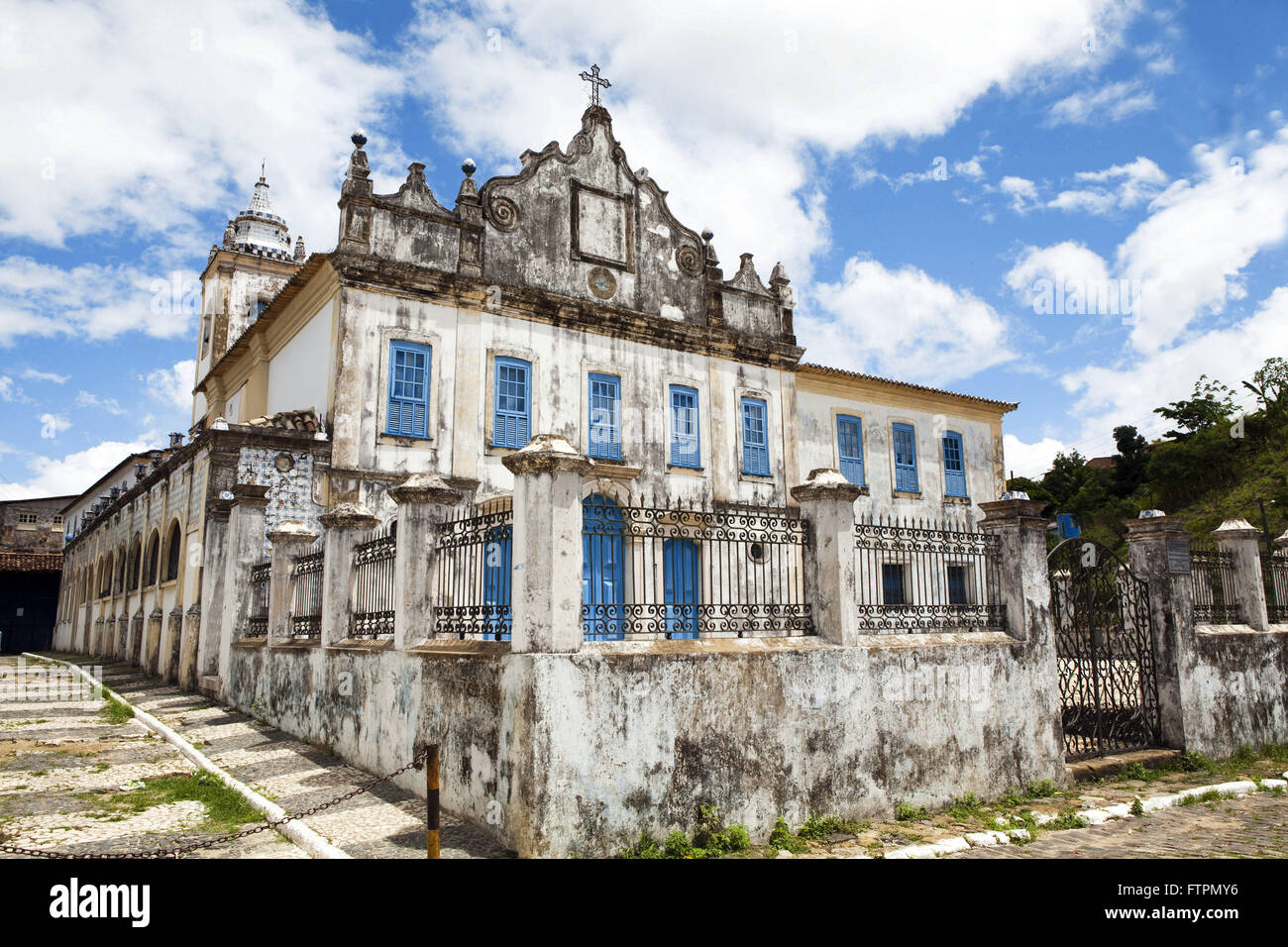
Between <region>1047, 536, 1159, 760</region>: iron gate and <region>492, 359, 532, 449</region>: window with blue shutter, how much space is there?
9177 millimetres

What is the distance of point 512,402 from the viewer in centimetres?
1567

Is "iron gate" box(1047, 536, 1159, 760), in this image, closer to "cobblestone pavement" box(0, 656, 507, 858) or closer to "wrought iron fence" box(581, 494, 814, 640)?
"wrought iron fence" box(581, 494, 814, 640)

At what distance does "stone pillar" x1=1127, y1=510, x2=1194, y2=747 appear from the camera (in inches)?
396

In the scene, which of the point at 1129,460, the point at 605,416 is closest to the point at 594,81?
the point at 605,416

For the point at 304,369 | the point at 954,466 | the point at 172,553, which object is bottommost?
the point at 172,553

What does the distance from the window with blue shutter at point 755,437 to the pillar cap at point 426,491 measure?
423 inches

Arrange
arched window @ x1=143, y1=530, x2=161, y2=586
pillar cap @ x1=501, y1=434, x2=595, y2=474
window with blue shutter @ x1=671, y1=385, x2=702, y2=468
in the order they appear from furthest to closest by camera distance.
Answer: arched window @ x1=143, y1=530, x2=161, y2=586, window with blue shutter @ x1=671, y1=385, x2=702, y2=468, pillar cap @ x1=501, y1=434, x2=595, y2=474

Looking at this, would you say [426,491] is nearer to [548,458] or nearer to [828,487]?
[548,458]

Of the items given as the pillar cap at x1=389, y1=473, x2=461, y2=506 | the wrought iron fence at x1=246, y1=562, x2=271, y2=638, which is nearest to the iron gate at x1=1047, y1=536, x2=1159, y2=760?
the pillar cap at x1=389, y1=473, x2=461, y2=506

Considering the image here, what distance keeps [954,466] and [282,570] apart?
17702mm

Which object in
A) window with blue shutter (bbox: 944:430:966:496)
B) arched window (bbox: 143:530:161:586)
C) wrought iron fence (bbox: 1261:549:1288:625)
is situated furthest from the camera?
window with blue shutter (bbox: 944:430:966:496)

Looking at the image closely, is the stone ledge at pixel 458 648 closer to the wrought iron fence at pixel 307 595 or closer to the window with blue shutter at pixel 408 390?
the wrought iron fence at pixel 307 595

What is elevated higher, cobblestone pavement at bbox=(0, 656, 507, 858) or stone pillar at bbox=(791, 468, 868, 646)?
stone pillar at bbox=(791, 468, 868, 646)
